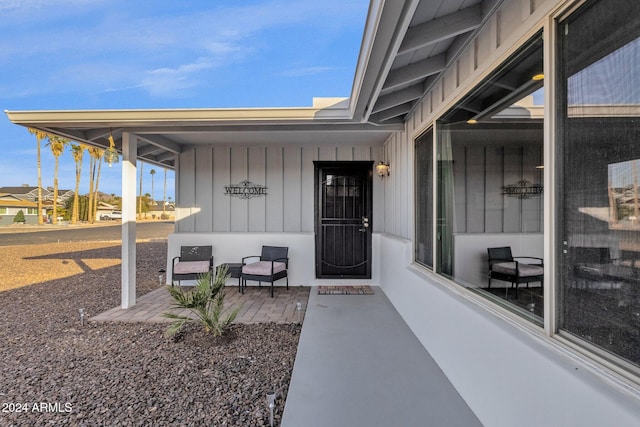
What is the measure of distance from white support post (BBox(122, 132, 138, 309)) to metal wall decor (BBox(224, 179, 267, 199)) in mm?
1751

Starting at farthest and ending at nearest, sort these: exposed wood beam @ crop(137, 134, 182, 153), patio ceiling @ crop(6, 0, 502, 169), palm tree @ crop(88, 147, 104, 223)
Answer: palm tree @ crop(88, 147, 104, 223), exposed wood beam @ crop(137, 134, 182, 153), patio ceiling @ crop(6, 0, 502, 169)

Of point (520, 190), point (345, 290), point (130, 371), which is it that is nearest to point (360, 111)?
point (520, 190)

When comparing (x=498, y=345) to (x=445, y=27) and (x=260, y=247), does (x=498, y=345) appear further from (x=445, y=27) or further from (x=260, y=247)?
(x=260, y=247)

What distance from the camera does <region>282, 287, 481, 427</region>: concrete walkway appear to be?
191cm

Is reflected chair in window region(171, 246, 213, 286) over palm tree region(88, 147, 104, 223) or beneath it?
beneath

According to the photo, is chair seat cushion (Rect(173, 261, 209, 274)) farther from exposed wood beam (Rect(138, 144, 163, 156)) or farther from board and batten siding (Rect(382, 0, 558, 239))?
board and batten siding (Rect(382, 0, 558, 239))

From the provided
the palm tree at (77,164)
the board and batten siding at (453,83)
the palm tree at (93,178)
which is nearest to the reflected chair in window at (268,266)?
the board and batten siding at (453,83)

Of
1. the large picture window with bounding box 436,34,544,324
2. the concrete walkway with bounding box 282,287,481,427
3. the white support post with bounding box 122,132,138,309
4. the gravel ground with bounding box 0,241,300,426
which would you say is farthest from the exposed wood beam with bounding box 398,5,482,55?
the white support post with bounding box 122,132,138,309

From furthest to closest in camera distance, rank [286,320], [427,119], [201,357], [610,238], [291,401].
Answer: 1. [286,320]
2. [427,119]
3. [201,357]
4. [291,401]
5. [610,238]

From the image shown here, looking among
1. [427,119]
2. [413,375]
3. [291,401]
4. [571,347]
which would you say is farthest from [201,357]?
[427,119]

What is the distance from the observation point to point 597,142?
1.19 m

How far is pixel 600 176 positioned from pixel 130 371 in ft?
10.9

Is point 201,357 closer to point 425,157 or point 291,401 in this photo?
point 291,401

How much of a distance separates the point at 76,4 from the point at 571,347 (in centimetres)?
960
